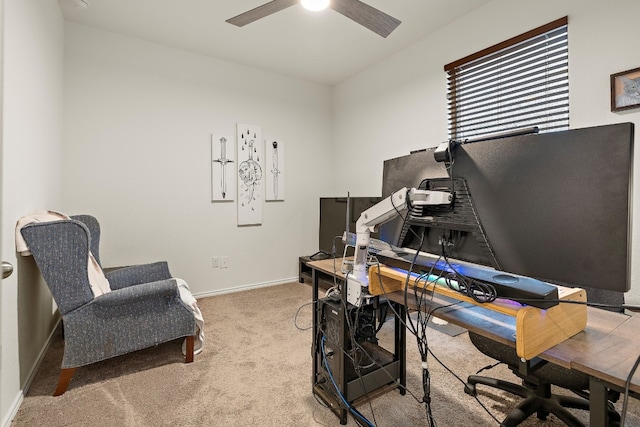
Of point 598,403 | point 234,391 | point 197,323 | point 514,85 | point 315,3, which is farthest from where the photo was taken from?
point 514,85

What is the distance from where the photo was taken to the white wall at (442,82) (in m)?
1.91

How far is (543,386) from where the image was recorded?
1.47 m

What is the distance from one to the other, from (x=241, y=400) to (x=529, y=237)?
167 cm

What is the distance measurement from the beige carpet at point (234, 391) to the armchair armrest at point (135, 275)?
568 mm

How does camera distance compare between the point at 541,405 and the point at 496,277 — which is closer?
the point at 496,277

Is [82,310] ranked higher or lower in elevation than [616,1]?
lower

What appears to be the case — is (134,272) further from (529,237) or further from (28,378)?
(529,237)

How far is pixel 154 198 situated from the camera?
322cm

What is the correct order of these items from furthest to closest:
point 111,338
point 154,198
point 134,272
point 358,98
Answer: point 358,98, point 154,198, point 134,272, point 111,338

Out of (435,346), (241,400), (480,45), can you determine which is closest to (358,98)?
(480,45)

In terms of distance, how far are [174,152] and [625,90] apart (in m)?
3.69

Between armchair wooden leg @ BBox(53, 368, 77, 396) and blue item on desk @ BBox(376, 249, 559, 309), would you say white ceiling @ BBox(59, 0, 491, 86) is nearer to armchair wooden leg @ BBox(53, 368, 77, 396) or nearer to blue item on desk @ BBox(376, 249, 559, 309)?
blue item on desk @ BBox(376, 249, 559, 309)

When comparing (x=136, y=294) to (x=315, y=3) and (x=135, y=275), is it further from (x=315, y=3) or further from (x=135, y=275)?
(x=315, y=3)

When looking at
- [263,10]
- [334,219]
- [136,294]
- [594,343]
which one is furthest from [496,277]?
[334,219]
